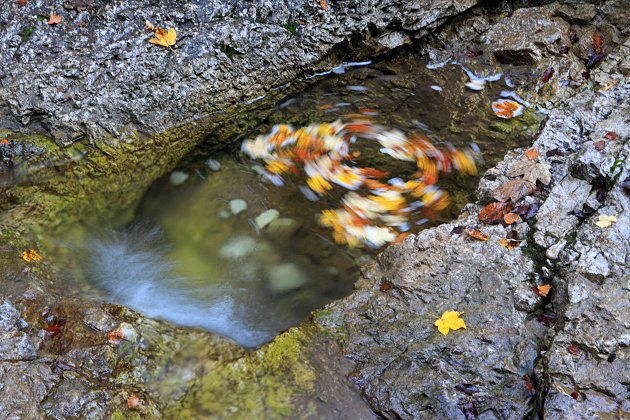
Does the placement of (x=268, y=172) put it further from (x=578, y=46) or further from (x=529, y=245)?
(x=578, y=46)

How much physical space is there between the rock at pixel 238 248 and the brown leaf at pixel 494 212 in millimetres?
1742

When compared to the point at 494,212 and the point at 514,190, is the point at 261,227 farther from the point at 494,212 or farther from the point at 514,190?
the point at 514,190

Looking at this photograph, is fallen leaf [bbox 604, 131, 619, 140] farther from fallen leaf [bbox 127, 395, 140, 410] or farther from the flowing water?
fallen leaf [bbox 127, 395, 140, 410]

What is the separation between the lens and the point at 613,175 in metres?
3.40

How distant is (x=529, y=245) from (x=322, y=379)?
1.55 meters

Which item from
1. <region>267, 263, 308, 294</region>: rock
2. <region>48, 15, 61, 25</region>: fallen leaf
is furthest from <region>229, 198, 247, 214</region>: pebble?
<region>48, 15, 61, 25</region>: fallen leaf

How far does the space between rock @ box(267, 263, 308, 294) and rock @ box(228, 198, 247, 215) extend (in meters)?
0.68

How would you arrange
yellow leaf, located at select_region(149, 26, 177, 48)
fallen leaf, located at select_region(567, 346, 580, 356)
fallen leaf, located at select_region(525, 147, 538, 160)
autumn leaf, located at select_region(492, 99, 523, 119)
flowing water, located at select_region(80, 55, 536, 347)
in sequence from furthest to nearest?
autumn leaf, located at select_region(492, 99, 523, 119)
yellow leaf, located at select_region(149, 26, 177, 48)
fallen leaf, located at select_region(525, 147, 538, 160)
flowing water, located at select_region(80, 55, 536, 347)
fallen leaf, located at select_region(567, 346, 580, 356)

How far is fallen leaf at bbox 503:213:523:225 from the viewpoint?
3.53 m

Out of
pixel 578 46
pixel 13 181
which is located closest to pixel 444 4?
pixel 578 46

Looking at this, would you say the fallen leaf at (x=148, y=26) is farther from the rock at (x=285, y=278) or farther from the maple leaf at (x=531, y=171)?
the maple leaf at (x=531, y=171)

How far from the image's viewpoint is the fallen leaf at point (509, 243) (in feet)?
11.2

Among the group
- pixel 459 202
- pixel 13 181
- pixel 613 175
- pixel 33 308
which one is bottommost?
pixel 459 202

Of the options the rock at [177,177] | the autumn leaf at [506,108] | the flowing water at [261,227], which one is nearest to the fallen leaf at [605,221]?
the flowing water at [261,227]
